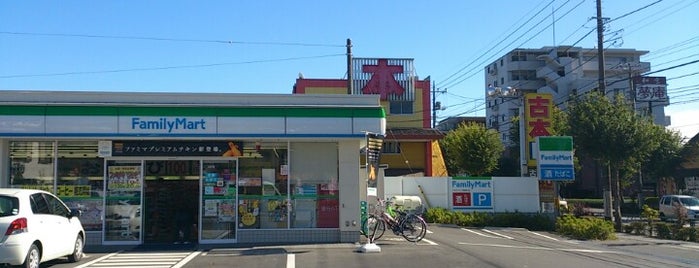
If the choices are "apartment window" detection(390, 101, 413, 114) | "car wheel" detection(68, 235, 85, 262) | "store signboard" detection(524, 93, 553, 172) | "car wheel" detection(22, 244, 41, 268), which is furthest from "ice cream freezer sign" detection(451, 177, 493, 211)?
"car wheel" detection(22, 244, 41, 268)

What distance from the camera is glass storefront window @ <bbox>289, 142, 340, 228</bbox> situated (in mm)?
15484

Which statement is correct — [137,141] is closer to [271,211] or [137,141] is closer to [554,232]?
[271,211]

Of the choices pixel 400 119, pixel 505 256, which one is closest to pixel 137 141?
pixel 505 256

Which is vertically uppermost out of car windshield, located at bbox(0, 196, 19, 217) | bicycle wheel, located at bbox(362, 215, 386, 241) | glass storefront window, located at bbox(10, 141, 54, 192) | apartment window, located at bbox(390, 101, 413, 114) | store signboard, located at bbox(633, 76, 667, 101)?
store signboard, located at bbox(633, 76, 667, 101)

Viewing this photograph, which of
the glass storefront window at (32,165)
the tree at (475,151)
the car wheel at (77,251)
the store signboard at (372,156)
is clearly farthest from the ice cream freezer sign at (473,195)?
the car wheel at (77,251)

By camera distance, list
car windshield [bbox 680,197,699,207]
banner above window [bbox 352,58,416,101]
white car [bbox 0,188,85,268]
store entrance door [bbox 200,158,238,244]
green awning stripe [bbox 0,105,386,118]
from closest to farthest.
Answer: white car [bbox 0,188,85,268]
green awning stripe [bbox 0,105,386,118]
store entrance door [bbox 200,158,238,244]
car windshield [bbox 680,197,699,207]
banner above window [bbox 352,58,416,101]

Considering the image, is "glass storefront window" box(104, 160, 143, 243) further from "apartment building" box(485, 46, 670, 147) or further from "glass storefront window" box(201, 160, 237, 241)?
"apartment building" box(485, 46, 670, 147)

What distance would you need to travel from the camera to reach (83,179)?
15.1 metres

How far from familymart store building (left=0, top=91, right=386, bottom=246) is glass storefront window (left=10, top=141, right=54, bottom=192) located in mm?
25

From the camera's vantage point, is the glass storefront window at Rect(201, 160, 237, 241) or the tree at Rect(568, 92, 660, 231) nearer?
the glass storefront window at Rect(201, 160, 237, 241)

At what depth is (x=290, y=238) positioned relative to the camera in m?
15.3

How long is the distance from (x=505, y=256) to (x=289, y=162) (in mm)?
5809

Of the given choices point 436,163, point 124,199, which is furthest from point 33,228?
point 436,163

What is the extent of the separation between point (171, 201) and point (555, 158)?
15831 mm
